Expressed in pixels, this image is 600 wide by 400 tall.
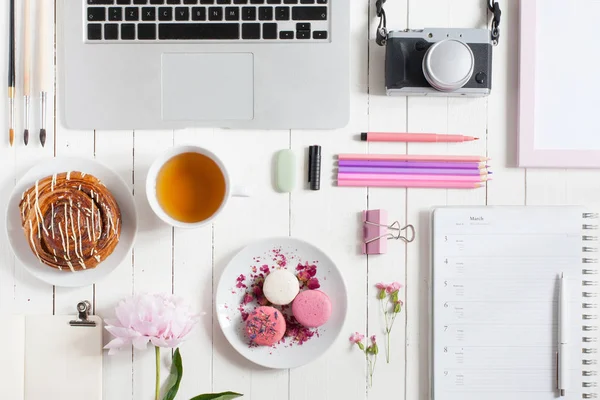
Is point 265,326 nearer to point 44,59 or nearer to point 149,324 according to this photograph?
point 149,324

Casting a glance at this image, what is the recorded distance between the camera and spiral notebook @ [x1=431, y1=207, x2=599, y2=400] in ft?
2.66

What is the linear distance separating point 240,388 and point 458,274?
14.4 inches

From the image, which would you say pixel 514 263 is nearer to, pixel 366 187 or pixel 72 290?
pixel 366 187

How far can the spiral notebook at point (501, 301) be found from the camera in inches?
31.9

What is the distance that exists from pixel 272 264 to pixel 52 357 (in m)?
0.35

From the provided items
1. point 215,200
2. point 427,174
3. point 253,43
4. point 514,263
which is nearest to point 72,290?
point 215,200

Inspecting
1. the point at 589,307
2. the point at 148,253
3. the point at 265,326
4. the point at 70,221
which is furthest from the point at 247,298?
the point at 589,307

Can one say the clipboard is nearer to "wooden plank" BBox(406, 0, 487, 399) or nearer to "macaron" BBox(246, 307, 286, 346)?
"macaron" BBox(246, 307, 286, 346)

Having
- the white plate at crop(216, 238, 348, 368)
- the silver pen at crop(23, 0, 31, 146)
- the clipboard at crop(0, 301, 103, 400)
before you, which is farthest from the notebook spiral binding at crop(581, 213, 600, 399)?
the silver pen at crop(23, 0, 31, 146)

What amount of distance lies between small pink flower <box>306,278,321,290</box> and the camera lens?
13.0 inches

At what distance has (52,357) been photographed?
2.64 ft

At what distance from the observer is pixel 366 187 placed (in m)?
0.83

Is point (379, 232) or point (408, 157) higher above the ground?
point (408, 157)

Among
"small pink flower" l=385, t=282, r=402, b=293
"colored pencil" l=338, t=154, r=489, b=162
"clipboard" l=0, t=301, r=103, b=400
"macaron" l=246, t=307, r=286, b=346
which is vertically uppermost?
"colored pencil" l=338, t=154, r=489, b=162
